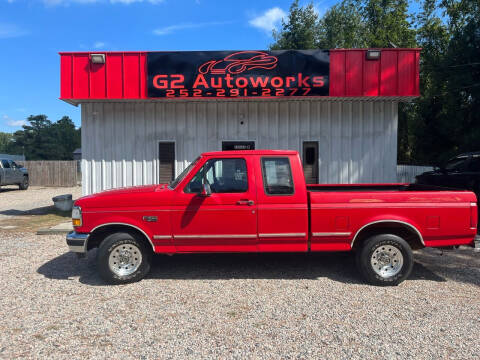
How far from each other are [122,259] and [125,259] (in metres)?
0.04

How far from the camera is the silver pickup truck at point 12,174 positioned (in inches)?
780

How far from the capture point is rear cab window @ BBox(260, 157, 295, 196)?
4820 millimetres

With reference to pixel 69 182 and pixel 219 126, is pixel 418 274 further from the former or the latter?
pixel 69 182

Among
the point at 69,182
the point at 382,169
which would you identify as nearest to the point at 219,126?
the point at 382,169

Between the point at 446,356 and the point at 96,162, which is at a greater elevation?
the point at 96,162

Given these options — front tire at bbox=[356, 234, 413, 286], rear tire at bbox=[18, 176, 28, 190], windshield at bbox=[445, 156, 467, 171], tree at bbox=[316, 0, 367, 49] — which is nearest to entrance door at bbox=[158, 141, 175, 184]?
front tire at bbox=[356, 234, 413, 286]

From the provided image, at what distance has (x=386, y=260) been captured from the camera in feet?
15.8

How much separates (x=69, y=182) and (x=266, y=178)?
2474cm

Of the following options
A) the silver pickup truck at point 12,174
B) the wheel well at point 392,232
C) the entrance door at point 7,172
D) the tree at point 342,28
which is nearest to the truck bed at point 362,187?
the wheel well at point 392,232

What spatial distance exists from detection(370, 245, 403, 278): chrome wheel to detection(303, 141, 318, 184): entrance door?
18.1 ft

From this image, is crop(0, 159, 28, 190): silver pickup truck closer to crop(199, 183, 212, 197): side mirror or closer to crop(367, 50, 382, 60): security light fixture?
crop(199, 183, 212, 197): side mirror

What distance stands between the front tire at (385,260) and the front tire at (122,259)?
3.33m

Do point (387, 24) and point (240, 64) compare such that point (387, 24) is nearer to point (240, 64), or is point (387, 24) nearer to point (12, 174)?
point (240, 64)

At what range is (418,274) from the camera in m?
5.31
